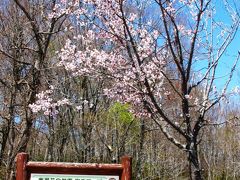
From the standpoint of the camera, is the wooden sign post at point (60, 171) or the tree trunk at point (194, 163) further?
the tree trunk at point (194, 163)

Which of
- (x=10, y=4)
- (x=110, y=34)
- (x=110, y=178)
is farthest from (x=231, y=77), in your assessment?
(x=10, y=4)

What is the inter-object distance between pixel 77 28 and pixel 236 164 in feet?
61.2

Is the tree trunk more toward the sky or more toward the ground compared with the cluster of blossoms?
more toward the ground

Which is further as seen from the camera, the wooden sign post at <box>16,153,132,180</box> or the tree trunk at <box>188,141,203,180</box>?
the tree trunk at <box>188,141,203,180</box>

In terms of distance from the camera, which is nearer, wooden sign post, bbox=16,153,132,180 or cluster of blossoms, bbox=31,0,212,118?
wooden sign post, bbox=16,153,132,180

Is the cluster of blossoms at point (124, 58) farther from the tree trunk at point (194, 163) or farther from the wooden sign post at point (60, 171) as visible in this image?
the wooden sign post at point (60, 171)

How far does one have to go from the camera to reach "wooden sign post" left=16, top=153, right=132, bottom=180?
3438 millimetres

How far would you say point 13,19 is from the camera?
42.2 ft

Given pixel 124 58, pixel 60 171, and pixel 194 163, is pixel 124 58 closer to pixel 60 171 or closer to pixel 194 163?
pixel 194 163

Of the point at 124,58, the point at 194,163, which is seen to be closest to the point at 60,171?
the point at 194,163

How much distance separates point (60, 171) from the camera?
3.45m

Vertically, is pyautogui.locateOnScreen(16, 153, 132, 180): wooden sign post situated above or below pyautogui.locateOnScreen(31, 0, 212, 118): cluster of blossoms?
below

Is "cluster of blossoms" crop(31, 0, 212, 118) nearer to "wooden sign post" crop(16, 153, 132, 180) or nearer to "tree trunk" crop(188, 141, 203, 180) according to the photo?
"tree trunk" crop(188, 141, 203, 180)

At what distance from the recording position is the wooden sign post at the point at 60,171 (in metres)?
3.44
